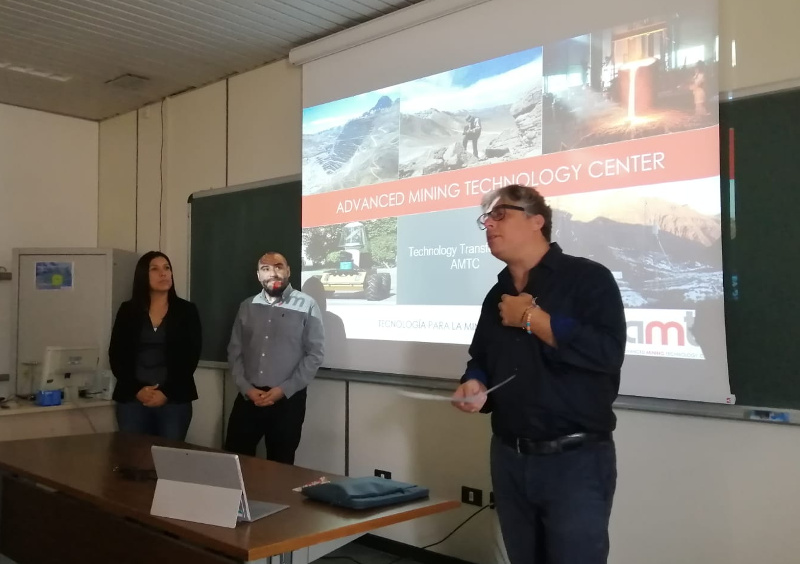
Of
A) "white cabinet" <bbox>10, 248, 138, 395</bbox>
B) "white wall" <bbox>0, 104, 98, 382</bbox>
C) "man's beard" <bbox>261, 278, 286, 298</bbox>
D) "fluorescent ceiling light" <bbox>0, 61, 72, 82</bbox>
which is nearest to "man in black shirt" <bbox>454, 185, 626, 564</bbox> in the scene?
"man's beard" <bbox>261, 278, 286, 298</bbox>

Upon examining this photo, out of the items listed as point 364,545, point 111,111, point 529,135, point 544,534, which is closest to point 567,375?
point 544,534

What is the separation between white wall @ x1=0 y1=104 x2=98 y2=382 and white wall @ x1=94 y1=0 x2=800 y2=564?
0.78ft

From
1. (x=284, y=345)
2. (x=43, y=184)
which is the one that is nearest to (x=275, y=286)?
(x=284, y=345)

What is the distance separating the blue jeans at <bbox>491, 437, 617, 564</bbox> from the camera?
172cm

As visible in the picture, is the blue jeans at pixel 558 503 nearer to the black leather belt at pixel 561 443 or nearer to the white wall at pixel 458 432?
the black leather belt at pixel 561 443

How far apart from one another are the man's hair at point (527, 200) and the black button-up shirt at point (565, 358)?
0.26ft

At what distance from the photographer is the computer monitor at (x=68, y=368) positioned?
4.20m

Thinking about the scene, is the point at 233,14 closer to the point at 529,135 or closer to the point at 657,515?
the point at 529,135

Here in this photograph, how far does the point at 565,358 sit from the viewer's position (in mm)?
1755

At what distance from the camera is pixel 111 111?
552cm

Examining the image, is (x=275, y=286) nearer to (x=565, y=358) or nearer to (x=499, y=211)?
(x=499, y=211)

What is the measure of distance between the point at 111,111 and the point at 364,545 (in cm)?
399

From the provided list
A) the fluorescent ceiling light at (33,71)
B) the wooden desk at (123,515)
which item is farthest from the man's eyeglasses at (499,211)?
the fluorescent ceiling light at (33,71)

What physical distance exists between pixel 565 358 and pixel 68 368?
3.60 meters
